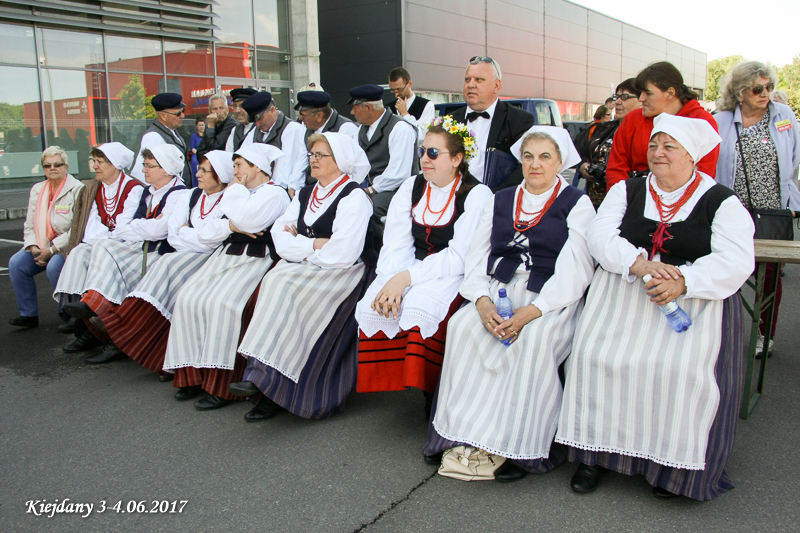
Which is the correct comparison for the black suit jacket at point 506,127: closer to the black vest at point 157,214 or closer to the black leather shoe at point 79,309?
the black vest at point 157,214

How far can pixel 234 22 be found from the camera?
16.2 m

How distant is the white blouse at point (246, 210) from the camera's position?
410cm

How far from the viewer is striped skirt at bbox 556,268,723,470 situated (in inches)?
102

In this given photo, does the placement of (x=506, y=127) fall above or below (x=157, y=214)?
above

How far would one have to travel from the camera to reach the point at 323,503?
107 inches

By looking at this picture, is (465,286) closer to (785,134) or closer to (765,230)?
(765,230)

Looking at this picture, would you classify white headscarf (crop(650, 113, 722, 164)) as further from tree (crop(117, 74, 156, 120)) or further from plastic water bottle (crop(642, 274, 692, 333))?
tree (crop(117, 74, 156, 120))

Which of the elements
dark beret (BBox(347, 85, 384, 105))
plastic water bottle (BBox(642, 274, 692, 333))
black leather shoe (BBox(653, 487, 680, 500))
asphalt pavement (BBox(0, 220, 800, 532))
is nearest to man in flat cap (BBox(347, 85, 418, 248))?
dark beret (BBox(347, 85, 384, 105))

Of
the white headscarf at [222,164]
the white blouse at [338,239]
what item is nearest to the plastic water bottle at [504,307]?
the white blouse at [338,239]

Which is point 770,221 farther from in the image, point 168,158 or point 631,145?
point 168,158

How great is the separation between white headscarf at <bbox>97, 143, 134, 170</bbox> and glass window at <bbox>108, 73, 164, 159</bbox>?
997 centimetres

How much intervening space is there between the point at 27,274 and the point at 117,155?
1.31 metres

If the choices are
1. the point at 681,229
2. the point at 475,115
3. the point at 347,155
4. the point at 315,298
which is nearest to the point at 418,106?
the point at 475,115

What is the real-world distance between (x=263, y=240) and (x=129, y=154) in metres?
2.02
